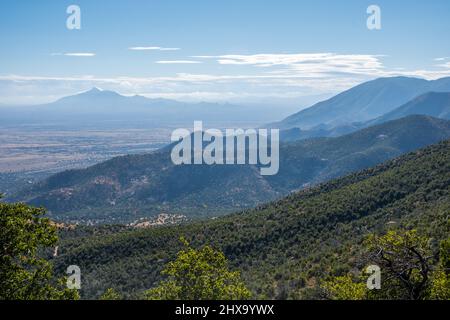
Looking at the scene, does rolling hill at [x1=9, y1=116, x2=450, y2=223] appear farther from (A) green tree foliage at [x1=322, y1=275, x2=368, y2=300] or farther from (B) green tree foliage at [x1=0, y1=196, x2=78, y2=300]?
(B) green tree foliage at [x1=0, y1=196, x2=78, y2=300]

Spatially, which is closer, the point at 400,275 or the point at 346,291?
the point at 400,275

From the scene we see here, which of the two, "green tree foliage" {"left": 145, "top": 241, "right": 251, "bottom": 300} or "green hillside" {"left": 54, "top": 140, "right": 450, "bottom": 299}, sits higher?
"green tree foliage" {"left": 145, "top": 241, "right": 251, "bottom": 300}

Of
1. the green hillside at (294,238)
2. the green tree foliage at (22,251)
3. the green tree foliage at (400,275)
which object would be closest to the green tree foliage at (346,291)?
the green tree foliage at (400,275)

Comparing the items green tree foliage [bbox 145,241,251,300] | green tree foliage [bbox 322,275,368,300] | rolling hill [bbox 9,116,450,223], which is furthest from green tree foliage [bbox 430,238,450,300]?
rolling hill [bbox 9,116,450,223]

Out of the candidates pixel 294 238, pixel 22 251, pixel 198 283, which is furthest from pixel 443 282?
pixel 294 238

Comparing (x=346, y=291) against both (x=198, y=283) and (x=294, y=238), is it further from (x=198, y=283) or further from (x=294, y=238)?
(x=294, y=238)

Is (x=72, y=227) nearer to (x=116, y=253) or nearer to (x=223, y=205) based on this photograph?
(x=116, y=253)
